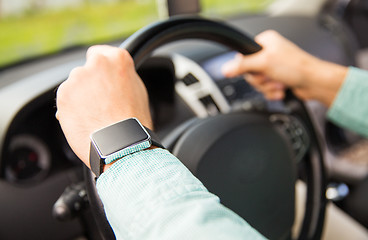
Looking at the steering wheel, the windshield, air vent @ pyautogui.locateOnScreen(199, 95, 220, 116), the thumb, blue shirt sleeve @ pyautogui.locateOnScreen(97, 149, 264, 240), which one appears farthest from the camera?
the windshield

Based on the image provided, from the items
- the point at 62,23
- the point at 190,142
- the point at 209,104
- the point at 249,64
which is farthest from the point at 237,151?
the point at 62,23

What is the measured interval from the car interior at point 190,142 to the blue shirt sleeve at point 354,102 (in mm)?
80

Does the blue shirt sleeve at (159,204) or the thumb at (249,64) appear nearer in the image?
the blue shirt sleeve at (159,204)

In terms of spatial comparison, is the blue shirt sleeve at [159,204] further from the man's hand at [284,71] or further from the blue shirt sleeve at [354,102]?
the blue shirt sleeve at [354,102]

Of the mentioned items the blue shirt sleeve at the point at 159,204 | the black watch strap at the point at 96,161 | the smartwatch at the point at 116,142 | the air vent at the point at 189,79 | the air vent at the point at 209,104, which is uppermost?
the smartwatch at the point at 116,142

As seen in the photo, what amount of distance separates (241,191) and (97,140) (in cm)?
32

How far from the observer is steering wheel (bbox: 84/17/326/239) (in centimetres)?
63

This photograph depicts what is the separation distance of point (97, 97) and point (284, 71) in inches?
20.6

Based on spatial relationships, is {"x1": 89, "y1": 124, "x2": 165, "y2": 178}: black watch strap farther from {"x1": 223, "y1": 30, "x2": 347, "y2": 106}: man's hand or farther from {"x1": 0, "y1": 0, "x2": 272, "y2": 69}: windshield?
{"x1": 0, "y1": 0, "x2": 272, "y2": 69}: windshield

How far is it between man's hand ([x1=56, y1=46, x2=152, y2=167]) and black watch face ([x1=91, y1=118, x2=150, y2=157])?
0.09 ft

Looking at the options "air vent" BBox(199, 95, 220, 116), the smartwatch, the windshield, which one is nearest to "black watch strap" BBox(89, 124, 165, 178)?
the smartwatch

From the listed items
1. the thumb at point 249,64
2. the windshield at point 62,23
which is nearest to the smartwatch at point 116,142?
the thumb at point 249,64

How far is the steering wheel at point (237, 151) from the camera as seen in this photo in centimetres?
63

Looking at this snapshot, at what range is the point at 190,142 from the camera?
0.64 metres
